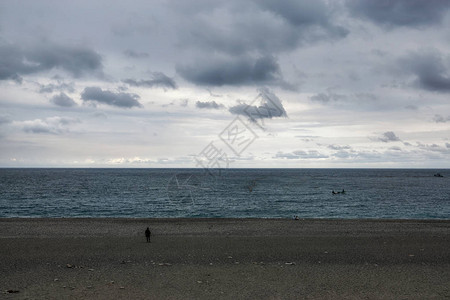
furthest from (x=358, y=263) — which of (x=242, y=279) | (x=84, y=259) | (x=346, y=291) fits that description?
(x=84, y=259)

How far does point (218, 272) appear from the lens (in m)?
17.6

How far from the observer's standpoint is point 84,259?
66.3 feet

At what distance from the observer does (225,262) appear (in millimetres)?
19500

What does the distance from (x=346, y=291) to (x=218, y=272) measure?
5725 millimetres

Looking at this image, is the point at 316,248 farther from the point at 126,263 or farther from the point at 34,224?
the point at 34,224

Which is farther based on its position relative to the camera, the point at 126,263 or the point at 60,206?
the point at 60,206

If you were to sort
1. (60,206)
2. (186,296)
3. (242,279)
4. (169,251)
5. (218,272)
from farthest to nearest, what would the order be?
1. (60,206)
2. (169,251)
3. (218,272)
4. (242,279)
5. (186,296)

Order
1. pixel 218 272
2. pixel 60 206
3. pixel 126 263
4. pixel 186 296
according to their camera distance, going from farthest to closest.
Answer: pixel 60 206, pixel 126 263, pixel 218 272, pixel 186 296

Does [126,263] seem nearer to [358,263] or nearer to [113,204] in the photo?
[358,263]

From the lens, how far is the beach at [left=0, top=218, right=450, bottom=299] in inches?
586

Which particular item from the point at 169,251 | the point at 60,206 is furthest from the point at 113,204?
the point at 169,251

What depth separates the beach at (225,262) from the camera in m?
14.9

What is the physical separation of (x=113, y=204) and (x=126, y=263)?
43458 mm

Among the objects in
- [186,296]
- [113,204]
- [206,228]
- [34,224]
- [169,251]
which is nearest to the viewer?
[186,296]
